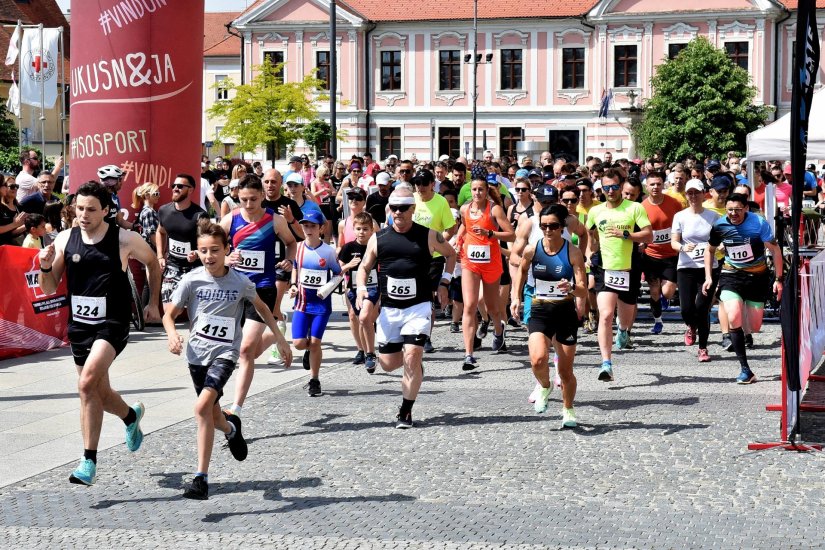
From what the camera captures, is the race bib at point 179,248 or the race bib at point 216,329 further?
the race bib at point 179,248

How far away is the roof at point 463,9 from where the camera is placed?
2530 inches

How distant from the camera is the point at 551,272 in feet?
31.7

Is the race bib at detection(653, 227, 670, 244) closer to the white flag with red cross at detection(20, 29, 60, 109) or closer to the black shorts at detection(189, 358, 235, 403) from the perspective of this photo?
the black shorts at detection(189, 358, 235, 403)

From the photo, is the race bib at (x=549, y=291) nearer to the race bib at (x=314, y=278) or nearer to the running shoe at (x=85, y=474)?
the race bib at (x=314, y=278)

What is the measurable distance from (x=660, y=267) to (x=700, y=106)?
42013mm

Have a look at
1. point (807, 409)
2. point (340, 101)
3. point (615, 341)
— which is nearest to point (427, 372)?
point (615, 341)

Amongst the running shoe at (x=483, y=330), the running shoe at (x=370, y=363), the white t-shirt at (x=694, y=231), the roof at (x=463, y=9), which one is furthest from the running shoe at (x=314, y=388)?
the roof at (x=463, y=9)

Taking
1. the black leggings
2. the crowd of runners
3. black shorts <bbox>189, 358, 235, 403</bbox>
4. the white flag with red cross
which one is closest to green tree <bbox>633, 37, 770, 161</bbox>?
the white flag with red cross

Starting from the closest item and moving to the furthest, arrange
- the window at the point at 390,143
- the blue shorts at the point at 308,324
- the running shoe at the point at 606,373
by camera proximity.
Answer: the blue shorts at the point at 308,324 < the running shoe at the point at 606,373 < the window at the point at 390,143

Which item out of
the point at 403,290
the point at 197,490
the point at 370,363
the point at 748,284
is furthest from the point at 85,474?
the point at 748,284

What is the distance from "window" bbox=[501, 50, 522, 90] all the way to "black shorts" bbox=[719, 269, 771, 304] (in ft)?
178

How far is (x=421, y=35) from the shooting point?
216ft

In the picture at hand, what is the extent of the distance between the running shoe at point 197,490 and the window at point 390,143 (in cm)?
5963

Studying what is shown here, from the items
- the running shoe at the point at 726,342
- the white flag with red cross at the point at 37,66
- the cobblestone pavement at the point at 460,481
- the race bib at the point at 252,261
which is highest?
the white flag with red cross at the point at 37,66
